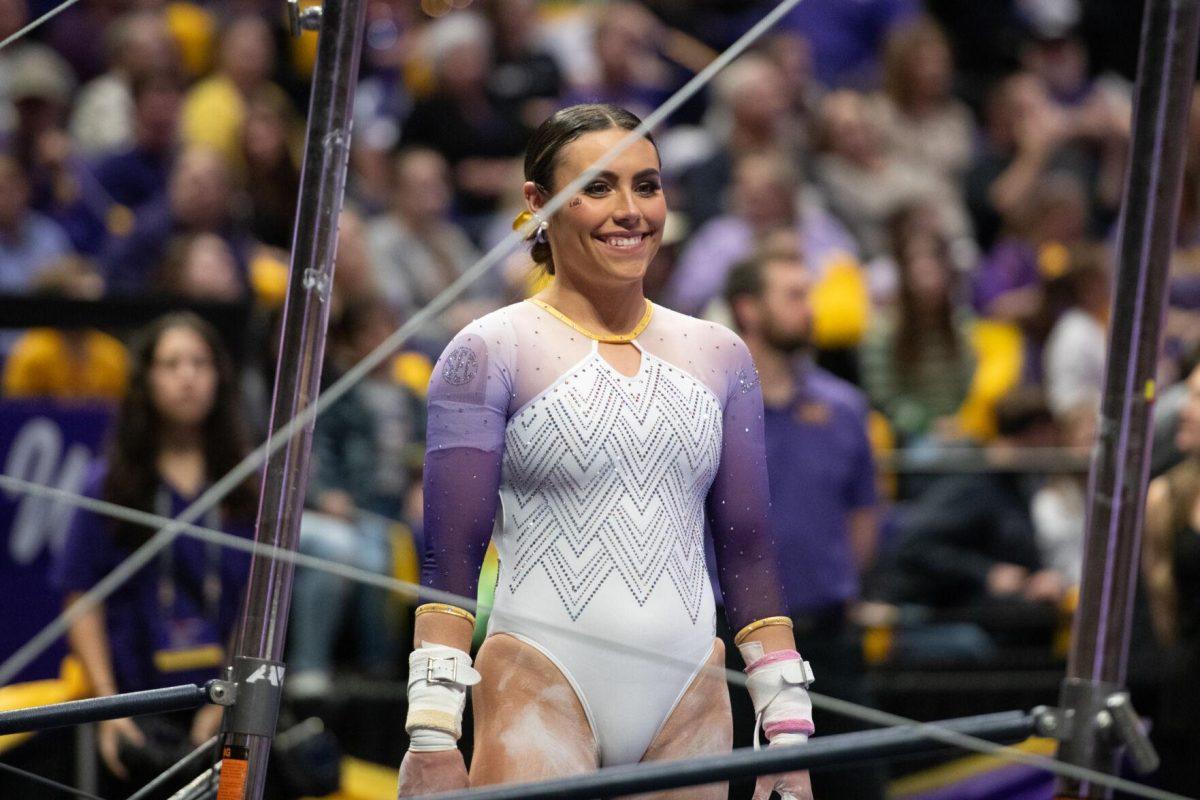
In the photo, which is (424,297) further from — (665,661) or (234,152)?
(665,661)

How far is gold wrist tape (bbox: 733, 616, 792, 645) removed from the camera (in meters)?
2.61

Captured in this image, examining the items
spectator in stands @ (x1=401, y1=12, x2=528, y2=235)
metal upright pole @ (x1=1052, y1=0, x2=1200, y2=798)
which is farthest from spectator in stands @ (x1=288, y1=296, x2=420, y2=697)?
metal upright pole @ (x1=1052, y1=0, x2=1200, y2=798)

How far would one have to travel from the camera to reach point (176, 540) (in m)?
4.75

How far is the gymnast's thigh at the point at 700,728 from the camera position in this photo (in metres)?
2.55

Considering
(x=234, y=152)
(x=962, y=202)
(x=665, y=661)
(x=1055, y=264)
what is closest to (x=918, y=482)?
(x=1055, y=264)

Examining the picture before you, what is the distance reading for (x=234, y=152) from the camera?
7.69 m

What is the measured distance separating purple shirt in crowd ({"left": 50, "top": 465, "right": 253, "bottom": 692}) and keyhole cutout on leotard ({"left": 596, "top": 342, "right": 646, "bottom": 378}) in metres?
2.43

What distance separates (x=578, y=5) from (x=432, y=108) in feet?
4.34

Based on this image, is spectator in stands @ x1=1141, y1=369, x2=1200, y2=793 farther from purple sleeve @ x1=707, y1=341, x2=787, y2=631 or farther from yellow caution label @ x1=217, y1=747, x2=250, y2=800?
yellow caution label @ x1=217, y1=747, x2=250, y2=800

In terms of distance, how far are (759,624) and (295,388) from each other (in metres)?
0.82

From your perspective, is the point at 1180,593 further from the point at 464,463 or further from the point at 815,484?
the point at 464,463

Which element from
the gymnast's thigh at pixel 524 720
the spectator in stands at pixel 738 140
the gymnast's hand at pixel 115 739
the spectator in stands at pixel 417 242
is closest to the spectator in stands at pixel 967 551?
the spectator in stands at pixel 738 140

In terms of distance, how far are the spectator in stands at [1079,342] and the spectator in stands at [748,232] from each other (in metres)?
0.89

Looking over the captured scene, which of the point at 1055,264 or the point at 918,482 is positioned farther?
the point at 1055,264
